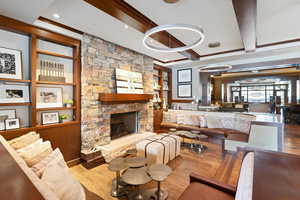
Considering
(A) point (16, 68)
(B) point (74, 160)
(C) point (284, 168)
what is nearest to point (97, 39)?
(A) point (16, 68)

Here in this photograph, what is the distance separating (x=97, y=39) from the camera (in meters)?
3.25

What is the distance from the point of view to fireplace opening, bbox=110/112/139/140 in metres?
3.99

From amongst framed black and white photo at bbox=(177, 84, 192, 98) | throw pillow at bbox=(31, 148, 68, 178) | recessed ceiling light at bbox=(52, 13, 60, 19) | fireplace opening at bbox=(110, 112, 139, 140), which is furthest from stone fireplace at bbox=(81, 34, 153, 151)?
framed black and white photo at bbox=(177, 84, 192, 98)

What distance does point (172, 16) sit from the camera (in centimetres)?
241

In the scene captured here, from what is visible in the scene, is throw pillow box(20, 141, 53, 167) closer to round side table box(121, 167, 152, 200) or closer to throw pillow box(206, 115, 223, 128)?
round side table box(121, 167, 152, 200)

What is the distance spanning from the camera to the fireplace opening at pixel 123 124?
399 cm

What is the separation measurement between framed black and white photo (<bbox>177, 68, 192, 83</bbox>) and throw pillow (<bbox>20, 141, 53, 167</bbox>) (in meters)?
5.49

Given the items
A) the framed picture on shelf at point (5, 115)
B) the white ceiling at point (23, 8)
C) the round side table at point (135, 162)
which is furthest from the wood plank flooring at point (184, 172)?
the white ceiling at point (23, 8)

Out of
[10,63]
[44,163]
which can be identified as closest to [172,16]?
[44,163]

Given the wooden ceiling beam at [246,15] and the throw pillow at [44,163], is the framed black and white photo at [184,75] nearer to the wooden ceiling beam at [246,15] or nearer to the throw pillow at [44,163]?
the wooden ceiling beam at [246,15]

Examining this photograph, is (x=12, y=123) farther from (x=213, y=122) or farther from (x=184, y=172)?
(x=213, y=122)

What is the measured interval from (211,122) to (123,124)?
112 inches

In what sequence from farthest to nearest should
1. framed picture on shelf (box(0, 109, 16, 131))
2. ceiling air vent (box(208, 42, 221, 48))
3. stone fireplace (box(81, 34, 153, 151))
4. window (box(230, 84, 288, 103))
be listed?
1. window (box(230, 84, 288, 103))
2. ceiling air vent (box(208, 42, 221, 48))
3. stone fireplace (box(81, 34, 153, 151))
4. framed picture on shelf (box(0, 109, 16, 131))

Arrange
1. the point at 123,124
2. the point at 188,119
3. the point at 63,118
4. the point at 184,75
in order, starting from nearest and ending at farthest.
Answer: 1. the point at 63,118
2. the point at 123,124
3. the point at 188,119
4. the point at 184,75
